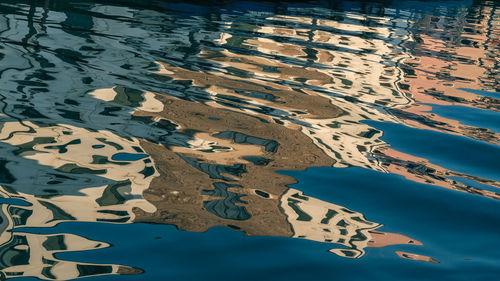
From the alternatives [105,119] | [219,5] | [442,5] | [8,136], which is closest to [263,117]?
[105,119]

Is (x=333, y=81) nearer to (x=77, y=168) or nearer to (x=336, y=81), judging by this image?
(x=336, y=81)

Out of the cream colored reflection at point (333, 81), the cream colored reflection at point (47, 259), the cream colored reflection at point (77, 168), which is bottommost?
the cream colored reflection at point (47, 259)

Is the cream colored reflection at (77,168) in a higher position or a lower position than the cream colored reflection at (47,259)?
higher

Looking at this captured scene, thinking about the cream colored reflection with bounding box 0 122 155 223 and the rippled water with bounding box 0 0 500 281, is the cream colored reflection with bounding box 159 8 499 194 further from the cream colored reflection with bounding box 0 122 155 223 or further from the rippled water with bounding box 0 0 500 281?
the cream colored reflection with bounding box 0 122 155 223

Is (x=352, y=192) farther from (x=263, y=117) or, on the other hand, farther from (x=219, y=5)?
(x=219, y=5)

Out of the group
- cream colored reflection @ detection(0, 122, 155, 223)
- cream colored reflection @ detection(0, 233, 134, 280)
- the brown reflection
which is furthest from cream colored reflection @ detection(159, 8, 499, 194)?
cream colored reflection @ detection(0, 233, 134, 280)

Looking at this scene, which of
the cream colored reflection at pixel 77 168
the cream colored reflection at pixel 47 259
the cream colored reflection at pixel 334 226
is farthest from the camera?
the cream colored reflection at pixel 77 168

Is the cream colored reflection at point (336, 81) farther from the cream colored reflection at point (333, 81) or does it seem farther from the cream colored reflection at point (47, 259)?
the cream colored reflection at point (47, 259)

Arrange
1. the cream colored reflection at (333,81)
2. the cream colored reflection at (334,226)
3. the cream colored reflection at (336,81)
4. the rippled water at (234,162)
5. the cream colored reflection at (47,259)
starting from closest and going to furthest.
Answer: the cream colored reflection at (47,259) → the rippled water at (234,162) → the cream colored reflection at (334,226) → the cream colored reflection at (336,81) → the cream colored reflection at (333,81)

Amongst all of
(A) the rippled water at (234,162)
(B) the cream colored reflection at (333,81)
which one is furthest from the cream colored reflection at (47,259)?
(B) the cream colored reflection at (333,81)
